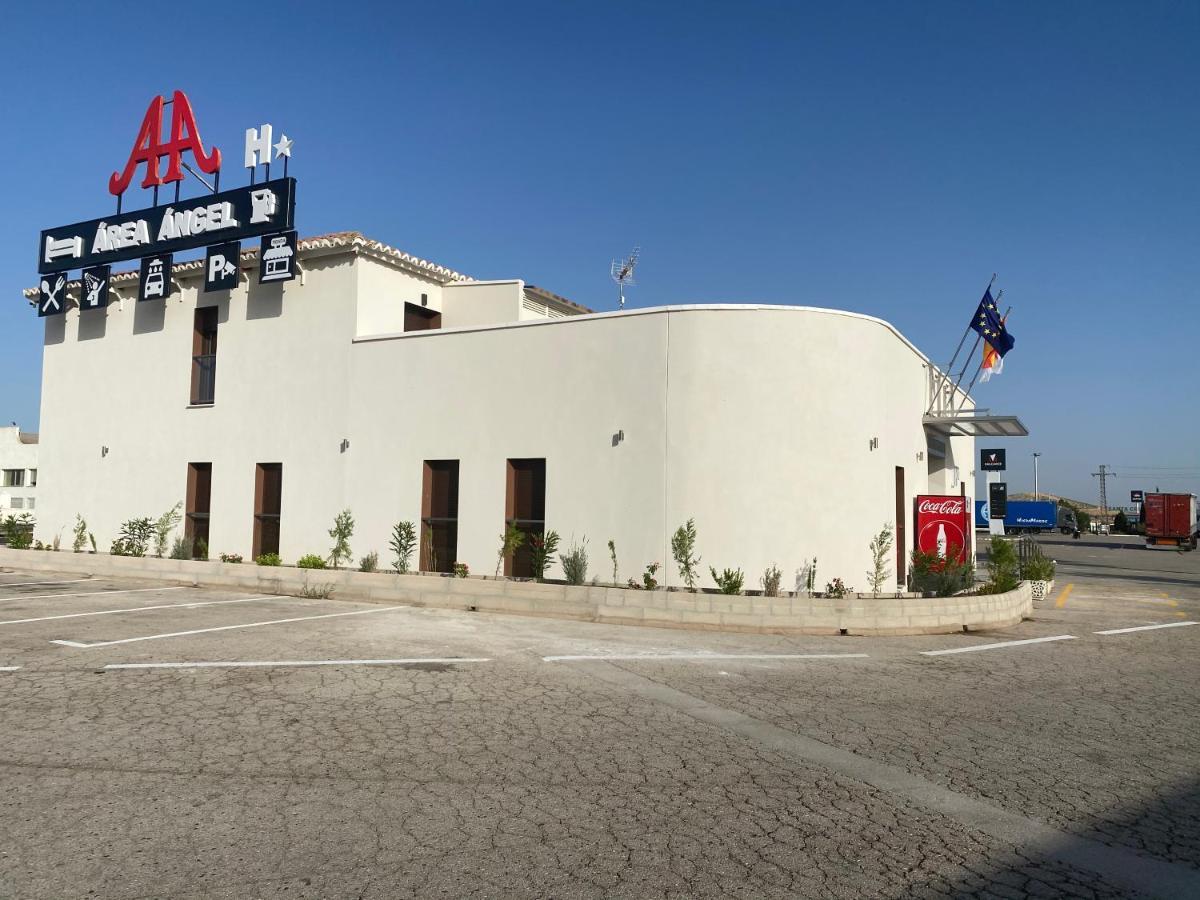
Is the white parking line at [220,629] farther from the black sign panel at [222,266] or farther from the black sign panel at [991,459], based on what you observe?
the black sign panel at [991,459]

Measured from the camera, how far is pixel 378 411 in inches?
785

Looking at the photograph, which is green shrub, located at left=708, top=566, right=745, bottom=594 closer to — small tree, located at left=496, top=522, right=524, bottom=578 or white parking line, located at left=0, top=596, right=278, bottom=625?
small tree, located at left=496, top=522, right=524, bottom=578

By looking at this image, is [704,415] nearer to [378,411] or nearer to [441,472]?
[441,472]

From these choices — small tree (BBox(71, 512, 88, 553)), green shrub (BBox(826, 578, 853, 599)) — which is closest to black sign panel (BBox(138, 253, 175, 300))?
small tree (BBox(71, 512, 88, 553))

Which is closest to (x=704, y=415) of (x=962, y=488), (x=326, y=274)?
(x=326, y=274)

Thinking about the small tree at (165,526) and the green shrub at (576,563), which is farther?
the small tree at (165,526)

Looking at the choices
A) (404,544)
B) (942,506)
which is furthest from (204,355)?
(942,506)

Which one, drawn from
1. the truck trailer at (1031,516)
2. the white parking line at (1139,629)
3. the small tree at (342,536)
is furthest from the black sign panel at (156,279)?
the truck trailer at (1031,516)

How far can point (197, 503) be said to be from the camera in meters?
22.8

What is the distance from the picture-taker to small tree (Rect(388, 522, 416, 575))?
18969 millimetres

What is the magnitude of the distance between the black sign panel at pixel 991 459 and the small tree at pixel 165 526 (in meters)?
24.4

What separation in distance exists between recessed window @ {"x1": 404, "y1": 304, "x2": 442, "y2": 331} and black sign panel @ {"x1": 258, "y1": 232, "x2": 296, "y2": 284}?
9.82 feet

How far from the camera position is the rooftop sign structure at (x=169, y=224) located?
21.1 m

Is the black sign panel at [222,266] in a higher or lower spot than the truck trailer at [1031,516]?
higher
